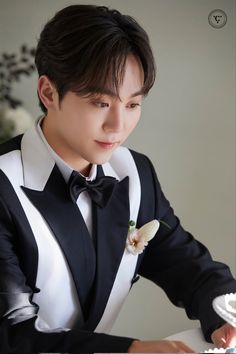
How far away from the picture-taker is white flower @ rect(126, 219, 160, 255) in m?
1.25

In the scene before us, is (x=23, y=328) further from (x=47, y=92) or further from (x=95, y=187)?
(x=47, y=92)

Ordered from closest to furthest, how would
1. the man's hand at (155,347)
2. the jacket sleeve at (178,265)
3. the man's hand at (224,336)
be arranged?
the man's hand at (155,347), the man's hand at (224,336), the jacket sleeve at (178,265)

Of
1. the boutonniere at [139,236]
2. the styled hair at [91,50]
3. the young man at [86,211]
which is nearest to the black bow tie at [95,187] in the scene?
the young man at [86,211]

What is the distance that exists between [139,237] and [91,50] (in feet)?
1.59

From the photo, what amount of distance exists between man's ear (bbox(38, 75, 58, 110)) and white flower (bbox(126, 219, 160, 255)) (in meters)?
0.36

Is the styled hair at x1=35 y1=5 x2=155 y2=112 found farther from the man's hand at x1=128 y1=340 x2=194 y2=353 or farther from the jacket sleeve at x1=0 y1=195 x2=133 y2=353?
the man's hand at x1=128 y1=340 x2=194 y2=353

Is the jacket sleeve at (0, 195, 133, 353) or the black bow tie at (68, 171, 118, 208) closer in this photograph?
the jacket sleeve at (0, 195, 133, 353)

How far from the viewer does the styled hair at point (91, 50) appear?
3.25 feet

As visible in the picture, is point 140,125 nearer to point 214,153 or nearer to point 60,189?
point 214,153

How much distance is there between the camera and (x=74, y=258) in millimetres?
1146

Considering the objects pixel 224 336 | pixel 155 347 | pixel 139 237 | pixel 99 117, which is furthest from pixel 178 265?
pixel 99 117

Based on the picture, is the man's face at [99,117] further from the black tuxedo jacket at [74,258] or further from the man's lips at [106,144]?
the black tuxedo jacket at [74,258]

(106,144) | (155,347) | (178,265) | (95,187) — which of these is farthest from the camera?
(178,265)

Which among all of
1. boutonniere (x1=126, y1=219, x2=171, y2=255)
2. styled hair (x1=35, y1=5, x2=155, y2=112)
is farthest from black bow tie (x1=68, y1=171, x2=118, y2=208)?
styled hair (x1=35, y1=5, x2=155, y2=112)
